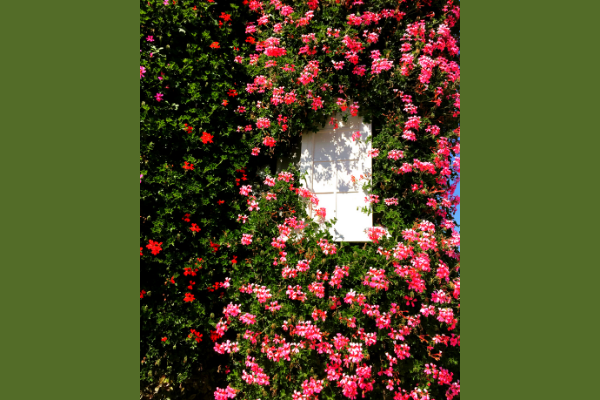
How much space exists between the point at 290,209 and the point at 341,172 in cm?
73

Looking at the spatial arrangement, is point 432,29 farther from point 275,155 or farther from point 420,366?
point 420,366

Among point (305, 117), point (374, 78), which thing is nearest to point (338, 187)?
point (305, 117)

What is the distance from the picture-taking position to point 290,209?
3748 mm

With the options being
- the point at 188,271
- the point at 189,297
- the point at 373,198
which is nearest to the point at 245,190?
the point at 188,271

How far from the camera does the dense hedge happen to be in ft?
Result: 10.4

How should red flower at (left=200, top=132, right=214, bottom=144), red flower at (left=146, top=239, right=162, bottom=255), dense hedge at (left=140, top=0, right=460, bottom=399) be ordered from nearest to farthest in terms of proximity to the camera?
1. dense hedge at (left=140, top=0, right=460, bottom=399)
2. red flower at (left=146, top=239, right=162, bottom=255)
3. red flower at (left=200, top=132, right=214, bottom=144)

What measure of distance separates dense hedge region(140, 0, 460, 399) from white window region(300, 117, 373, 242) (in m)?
0.15

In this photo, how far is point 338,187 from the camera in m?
3.86

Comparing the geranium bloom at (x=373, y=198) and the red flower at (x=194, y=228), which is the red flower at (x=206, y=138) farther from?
the geranium bloom at (x=373, y=198)

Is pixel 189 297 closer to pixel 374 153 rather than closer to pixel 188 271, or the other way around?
pixel 188 271

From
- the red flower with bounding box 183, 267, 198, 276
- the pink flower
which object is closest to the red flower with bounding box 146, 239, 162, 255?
the red flower with bounding box 183, 267, 198, 276

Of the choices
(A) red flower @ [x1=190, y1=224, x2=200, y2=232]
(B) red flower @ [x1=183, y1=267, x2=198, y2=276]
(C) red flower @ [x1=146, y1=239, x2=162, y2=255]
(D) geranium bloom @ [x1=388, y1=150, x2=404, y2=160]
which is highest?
(D) geranium bloom @ [x1=388, y1=150, x2=404, y2=160]

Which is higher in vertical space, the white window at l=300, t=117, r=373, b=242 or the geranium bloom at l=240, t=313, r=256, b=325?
the white window at l=300, t=117, r=373, b=242

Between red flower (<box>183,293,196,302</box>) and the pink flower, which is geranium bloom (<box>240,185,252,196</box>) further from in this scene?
red flower (<box>183,293,196,302</box>)
